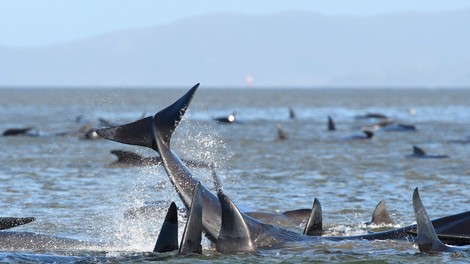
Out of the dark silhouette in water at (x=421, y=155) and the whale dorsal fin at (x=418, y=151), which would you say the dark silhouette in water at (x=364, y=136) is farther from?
the whale dorsal fin at (x=418, y=151)

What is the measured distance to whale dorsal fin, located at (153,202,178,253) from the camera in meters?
12.9

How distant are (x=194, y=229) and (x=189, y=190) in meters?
1.49

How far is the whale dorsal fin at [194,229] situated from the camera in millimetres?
12734

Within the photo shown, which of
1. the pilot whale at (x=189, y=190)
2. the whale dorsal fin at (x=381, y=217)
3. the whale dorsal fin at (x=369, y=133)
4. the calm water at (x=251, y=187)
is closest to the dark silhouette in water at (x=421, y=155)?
the calm water at (x=251, y=187)

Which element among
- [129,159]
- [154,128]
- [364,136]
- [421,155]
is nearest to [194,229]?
[154,128]

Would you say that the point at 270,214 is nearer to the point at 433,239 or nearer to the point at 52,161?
the point at 433,239

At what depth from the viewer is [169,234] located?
1310 centimetres

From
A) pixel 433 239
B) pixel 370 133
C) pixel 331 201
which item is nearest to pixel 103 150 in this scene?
pixel 370 133

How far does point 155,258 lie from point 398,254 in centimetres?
288

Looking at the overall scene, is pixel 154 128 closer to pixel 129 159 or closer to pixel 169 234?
pixel 169 234

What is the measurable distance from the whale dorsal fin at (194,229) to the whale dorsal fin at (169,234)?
17 cm

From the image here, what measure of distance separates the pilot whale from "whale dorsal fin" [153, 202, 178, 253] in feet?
2.29

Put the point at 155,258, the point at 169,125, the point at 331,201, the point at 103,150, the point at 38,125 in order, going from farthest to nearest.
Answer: the point at 38,125
the point at 103,150
the point at 331,201
the point at 169,125
the point at 155,258

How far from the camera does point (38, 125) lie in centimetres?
5209
